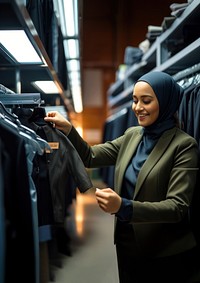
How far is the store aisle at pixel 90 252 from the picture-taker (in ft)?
7.44

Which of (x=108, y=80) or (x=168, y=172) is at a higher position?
(x=108, y=80)

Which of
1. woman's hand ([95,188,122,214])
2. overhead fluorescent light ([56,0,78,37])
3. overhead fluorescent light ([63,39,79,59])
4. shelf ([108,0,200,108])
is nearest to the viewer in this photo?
woman's hand ([95,188,122,214])

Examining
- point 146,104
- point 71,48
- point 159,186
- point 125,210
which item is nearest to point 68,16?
point 71,48

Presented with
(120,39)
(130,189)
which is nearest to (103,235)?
(130,189)

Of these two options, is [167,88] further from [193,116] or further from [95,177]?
[95,177]

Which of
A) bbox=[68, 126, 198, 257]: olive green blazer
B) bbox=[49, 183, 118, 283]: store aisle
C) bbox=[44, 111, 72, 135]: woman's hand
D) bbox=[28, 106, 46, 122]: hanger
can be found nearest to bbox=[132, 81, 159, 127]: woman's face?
bbox=[68, 126, 198, 257]: olive green blazer

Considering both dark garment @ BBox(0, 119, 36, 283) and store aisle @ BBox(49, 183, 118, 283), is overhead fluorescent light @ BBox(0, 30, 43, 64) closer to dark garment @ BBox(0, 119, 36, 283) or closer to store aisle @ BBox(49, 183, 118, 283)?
dark garment @ BBox(0, 119, 36, 283)

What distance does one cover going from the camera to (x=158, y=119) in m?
1.55

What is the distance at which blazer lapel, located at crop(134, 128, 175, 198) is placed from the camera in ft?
4.83

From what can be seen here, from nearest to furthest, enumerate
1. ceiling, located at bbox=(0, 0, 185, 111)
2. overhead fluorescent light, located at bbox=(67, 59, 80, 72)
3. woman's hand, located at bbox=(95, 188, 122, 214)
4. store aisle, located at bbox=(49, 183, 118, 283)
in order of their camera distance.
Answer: woman's hand, located at bbox=(95, 188, 122, 214), store aisle, located at bbox=(49, 183, 118, 283), overhead fluorescent light, located at bbox=(67, 59, 80, 72), ceiling, located at bbox=(0, 0, 185, 111)

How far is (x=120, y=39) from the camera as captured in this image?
6766 millimetres

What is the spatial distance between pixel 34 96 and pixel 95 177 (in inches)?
179

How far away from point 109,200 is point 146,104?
565 millimetres

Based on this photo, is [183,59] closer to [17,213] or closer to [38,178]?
[38,178]
